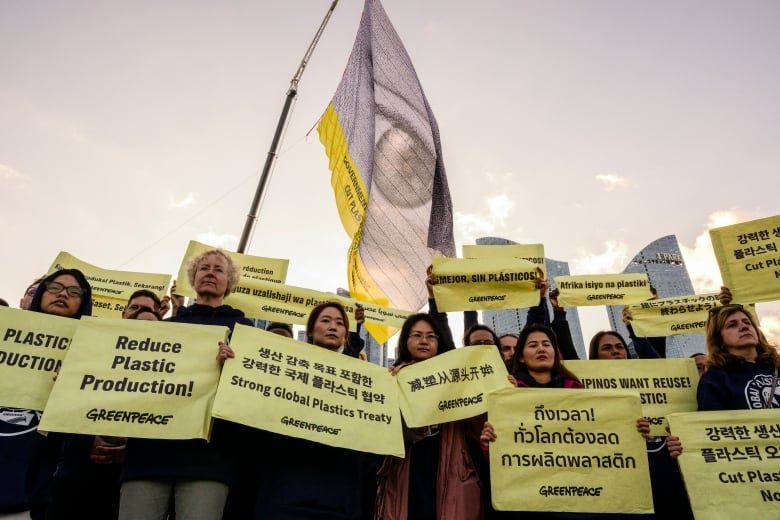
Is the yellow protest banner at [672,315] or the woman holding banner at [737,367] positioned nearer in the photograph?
the woman holding banner at [737,367]

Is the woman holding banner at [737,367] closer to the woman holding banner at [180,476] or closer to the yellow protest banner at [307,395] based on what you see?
the yellow protest banner at [307,395]

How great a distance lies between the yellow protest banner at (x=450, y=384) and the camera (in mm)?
3637

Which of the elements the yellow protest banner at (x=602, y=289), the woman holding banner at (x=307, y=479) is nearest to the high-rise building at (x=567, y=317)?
the yellow protest banner at (x=602, y=289)

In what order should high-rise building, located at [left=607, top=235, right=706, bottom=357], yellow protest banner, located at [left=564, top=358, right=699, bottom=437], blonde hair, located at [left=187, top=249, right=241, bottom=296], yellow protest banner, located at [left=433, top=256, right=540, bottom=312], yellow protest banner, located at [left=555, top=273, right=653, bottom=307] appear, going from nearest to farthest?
yellow protest banner, located at [left=564, top=358, right=699, bottom=437]
blonde hair, located at [left=187, top=249, right=241, bottom=296]
yellow protest banner, located at [left=433, top=256, right=540, bottom=312]
yellow protest banner, located at [left=555, top=273, right=653, bottom=307]
high-rise building, located at [left=607, top=235, right=706, bottom=357]

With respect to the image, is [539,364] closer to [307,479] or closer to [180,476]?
[307,479]

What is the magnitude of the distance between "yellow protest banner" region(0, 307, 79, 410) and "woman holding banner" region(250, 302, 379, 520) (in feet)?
4.48

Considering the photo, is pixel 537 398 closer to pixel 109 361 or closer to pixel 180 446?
pixel 180 446

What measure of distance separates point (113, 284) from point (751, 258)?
23.6 feet

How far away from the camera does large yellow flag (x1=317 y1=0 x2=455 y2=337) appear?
7.59 meters

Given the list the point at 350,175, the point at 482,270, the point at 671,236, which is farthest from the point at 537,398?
the point at 671,236

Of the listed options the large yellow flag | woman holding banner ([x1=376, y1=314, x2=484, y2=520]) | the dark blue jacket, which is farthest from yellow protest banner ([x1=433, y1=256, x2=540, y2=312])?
the dark blue jacket

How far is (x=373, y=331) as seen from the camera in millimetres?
7074

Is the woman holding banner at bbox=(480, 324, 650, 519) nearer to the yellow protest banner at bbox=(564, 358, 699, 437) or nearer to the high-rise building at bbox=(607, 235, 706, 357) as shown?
the yellow protest banner at bbox=(564, 358, 699, 437)

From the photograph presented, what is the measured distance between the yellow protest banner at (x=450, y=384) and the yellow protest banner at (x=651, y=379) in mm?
895
